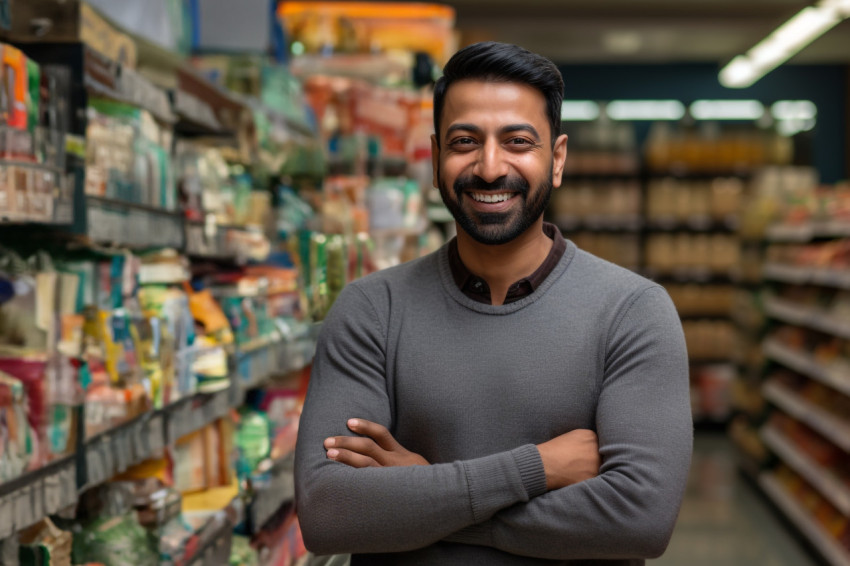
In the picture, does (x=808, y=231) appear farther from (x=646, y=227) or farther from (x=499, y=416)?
(x=499, y=416)

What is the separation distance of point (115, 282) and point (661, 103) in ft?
35.2

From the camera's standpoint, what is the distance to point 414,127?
3.81m

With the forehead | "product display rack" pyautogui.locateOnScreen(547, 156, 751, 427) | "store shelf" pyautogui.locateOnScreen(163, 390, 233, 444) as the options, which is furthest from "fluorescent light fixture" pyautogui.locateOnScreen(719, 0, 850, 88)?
the forehead

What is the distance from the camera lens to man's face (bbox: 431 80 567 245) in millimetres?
1459

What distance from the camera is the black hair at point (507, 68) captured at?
1457 mm

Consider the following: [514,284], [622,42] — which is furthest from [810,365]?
[622,42]

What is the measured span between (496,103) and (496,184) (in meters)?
0.13

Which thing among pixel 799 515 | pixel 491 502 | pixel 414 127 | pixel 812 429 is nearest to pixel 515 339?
pixel 491 502

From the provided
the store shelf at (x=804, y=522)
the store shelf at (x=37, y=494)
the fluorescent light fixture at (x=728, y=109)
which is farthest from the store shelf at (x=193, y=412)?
the fluorescent light fixture at (x=728, y=109)

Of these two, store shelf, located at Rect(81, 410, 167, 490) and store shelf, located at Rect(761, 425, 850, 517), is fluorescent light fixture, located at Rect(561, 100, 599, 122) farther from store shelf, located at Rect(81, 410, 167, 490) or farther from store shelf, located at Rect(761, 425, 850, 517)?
store shelf, located at Rect(81, 410, 167, 490)

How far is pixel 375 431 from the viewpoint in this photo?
1.44 m

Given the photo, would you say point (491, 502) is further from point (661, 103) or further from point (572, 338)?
point (661, 103)

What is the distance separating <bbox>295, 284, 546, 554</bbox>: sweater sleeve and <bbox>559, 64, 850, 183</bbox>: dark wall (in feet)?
34.5

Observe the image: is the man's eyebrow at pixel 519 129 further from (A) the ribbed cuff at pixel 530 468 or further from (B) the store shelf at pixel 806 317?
(B) the store shelf at pixel 806 317
